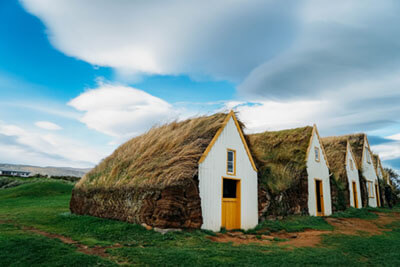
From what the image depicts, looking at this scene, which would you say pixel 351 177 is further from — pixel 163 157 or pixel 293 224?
pixel 163 157

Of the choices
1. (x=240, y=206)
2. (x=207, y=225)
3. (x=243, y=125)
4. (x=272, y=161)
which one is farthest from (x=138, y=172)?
(x=272, y=161)

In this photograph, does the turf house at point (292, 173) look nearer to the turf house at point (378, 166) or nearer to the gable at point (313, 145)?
the gable at point (313, 145)

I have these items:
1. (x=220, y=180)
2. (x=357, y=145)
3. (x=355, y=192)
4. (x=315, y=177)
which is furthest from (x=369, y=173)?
(x=220, y=180)

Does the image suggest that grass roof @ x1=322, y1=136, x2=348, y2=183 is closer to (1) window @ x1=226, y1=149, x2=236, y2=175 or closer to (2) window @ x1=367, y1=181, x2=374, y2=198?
(2) window @ x1=367, y1=181, x2=374, y2=198

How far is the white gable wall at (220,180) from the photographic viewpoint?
11234 mm

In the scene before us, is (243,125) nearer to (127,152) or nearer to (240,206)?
(240,206)

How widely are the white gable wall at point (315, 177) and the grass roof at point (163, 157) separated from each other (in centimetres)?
993

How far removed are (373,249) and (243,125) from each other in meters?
7.91

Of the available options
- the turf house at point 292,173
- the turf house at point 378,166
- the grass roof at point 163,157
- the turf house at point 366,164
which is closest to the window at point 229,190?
the turf house at point 292,173

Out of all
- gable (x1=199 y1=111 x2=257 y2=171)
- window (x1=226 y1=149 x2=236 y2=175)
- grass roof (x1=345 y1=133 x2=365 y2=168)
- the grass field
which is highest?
grass roof (x1=345 y1=133 x2=365 y2=168)

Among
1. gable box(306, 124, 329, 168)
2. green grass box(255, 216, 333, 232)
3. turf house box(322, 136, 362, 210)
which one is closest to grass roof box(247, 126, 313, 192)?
gable box(306, 124, 329, 168)

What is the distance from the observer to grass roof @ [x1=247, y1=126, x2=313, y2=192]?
15898 millimetres

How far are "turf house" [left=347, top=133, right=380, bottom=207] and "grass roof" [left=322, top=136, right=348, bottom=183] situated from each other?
438 cm

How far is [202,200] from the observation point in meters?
11.0
